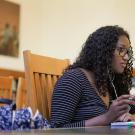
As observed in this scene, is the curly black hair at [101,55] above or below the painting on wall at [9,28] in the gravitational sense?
below

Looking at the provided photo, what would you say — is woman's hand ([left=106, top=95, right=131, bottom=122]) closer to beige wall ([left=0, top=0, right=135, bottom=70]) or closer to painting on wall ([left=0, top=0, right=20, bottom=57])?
beige wall ([left=0, top=0, right=135, bottom=70])

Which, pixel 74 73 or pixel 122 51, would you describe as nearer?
pixel 74 73

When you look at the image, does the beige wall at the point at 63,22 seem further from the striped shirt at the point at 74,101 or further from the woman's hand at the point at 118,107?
the woman's hand at the point at 118,107

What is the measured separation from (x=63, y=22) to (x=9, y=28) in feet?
Result: 2.25

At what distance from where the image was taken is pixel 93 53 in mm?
1636

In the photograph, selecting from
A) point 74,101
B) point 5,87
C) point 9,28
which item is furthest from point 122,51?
point 9,28

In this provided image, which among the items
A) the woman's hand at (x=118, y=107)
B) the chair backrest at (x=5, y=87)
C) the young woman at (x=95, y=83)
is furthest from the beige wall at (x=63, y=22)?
the woman's hand at (x=118, y=107)

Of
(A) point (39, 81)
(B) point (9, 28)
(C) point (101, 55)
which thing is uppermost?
(B) point (9, 28)

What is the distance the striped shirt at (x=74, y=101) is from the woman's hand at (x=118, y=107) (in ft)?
0.44

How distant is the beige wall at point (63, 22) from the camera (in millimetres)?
3592

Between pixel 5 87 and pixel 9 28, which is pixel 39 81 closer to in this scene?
pixel 5 87

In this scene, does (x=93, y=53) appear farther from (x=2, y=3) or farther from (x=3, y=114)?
(x=2, y=3)

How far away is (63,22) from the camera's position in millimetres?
4223

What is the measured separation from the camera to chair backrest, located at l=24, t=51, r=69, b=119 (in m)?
1.55
